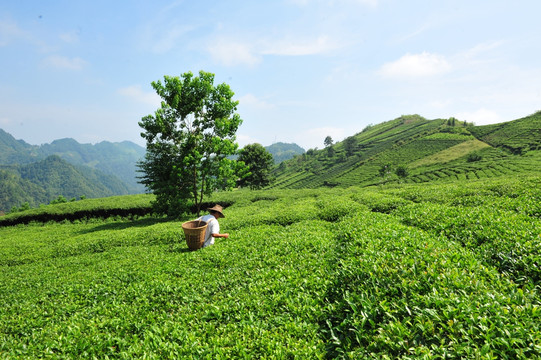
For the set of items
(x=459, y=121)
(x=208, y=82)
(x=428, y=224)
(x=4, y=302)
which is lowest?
(x=4, y=302)

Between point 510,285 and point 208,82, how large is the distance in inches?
824

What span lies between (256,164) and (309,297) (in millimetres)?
53644

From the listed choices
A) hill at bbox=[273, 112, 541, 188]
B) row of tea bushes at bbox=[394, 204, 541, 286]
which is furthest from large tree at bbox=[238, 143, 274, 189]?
row of tea bushes at bbox=[394, 204, 541, 286]

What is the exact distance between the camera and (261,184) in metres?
60.6

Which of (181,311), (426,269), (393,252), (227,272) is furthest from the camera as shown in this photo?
(227,272)

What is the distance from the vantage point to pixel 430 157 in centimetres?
10125

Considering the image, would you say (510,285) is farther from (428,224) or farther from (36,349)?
(36,349)

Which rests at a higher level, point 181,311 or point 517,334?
point 517,334

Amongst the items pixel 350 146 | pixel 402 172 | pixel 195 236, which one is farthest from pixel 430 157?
pixel 195 236

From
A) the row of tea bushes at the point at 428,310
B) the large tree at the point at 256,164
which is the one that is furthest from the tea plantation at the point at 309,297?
the large tree at the point at 256,164

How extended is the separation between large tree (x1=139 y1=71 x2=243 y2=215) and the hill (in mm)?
63258

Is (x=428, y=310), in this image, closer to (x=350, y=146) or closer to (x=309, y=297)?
(x=309, y=297)

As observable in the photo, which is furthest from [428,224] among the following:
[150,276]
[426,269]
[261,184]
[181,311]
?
[261,184]

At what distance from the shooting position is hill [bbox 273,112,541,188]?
223ft
